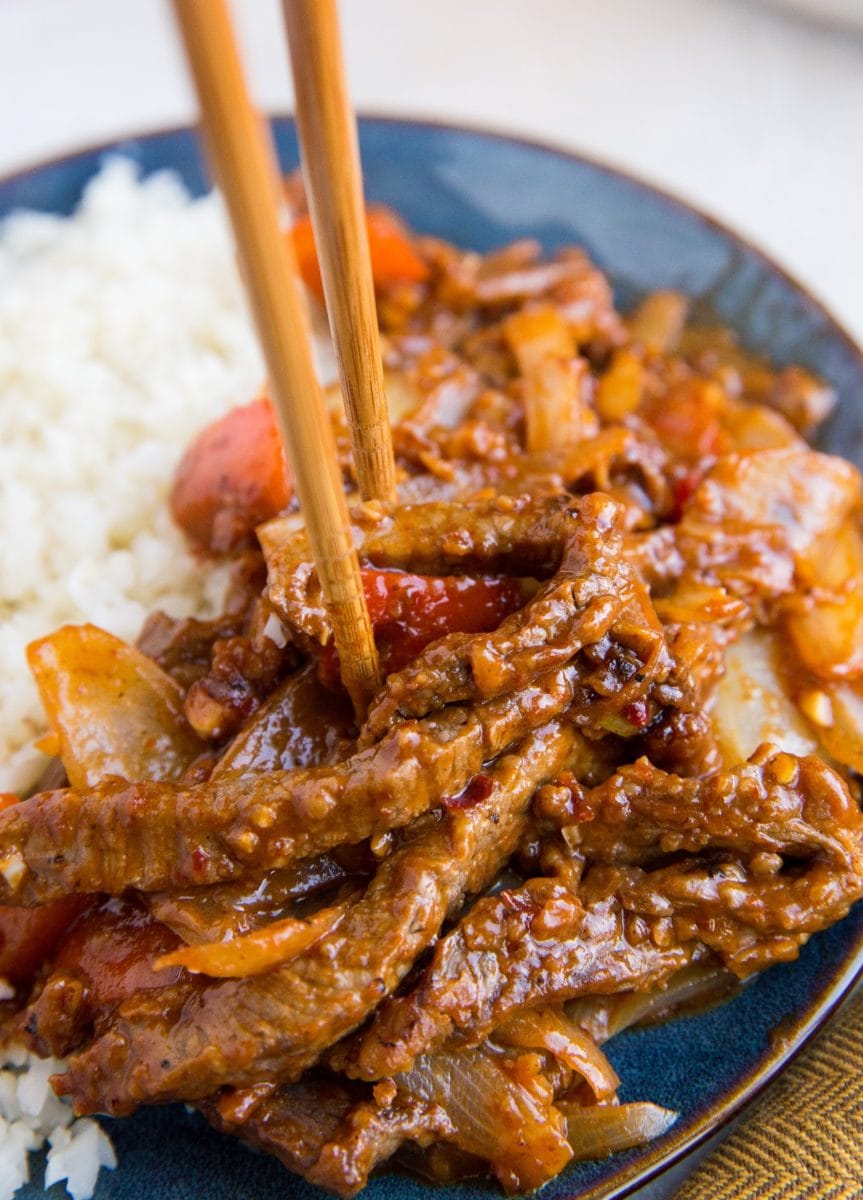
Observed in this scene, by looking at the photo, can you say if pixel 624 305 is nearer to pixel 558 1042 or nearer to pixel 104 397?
pixel 104 397

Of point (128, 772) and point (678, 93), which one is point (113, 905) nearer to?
point (128, 772)

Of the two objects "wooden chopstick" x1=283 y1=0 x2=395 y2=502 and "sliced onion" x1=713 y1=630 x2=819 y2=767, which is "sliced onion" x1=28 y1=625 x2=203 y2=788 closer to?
"wooden chopstick" x1=283 y1=0 x2=395 y2=502

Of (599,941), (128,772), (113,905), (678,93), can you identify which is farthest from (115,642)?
(678,93)

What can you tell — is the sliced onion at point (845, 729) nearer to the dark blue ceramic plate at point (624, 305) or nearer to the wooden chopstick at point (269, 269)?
the dark blue ceramic plate at point (624, 305)

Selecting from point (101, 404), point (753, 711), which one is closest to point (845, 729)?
point (753, 711)

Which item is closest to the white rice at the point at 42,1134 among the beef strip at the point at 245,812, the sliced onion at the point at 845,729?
the beef strip at the point at 245,812

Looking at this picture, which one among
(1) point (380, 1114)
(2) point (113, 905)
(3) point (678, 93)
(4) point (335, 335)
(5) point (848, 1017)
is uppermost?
(4) point (335, 335)

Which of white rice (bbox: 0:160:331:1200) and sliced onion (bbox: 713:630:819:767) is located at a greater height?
white rice (bbox: 0:160:331:1200)

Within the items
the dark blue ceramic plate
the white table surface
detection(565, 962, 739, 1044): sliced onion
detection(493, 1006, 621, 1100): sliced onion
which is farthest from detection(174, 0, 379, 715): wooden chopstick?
the white table surface
